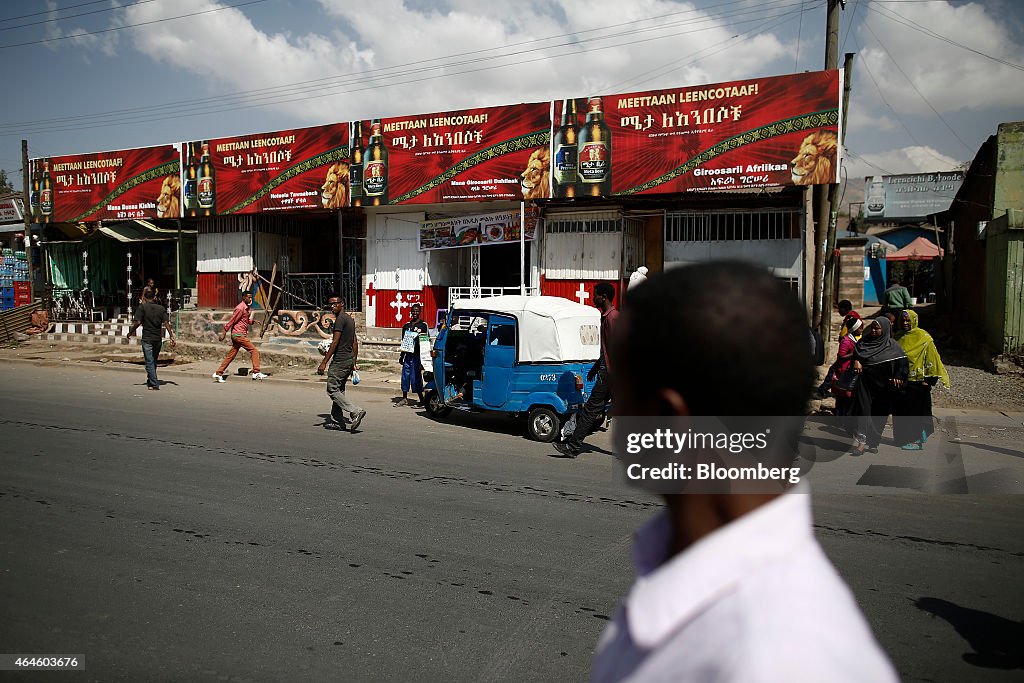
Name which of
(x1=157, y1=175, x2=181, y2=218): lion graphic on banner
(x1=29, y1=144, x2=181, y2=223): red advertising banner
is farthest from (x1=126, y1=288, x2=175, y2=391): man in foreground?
(x1=29, y1=144, x2=181, y2=223): red advertising banner

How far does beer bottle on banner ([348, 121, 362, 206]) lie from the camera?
757 inches

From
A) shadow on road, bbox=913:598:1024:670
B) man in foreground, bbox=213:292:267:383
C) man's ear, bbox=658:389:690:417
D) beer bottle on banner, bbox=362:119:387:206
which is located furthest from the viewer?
beer bottle on banner, bbox=362:119:387:206

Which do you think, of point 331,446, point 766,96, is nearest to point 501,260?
point 766,96

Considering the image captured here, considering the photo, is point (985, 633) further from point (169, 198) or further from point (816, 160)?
point (169, 198)

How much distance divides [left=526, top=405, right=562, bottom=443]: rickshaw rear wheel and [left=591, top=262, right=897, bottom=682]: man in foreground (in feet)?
26.3

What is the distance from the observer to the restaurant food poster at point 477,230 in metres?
17.5

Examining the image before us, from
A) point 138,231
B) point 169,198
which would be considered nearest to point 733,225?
point 169,198

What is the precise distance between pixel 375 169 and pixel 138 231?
10.3 m

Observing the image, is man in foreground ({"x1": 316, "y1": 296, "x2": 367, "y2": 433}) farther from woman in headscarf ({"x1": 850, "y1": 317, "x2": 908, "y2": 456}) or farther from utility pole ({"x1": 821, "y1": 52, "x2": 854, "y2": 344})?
utility pole ({"x1": 821, "y1": 52, "x2": 854, "y2": 344})

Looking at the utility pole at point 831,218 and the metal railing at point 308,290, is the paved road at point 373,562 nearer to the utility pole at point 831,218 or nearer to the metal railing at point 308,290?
the utility pole at point 831,218

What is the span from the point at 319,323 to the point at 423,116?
5906 mm

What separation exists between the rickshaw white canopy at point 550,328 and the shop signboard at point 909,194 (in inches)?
1003

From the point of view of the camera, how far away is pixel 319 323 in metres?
19.6

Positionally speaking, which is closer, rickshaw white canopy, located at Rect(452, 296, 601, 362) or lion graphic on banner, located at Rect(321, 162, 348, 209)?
rickshaw white canopy, located at Rect(452, 296, 601, 362)
